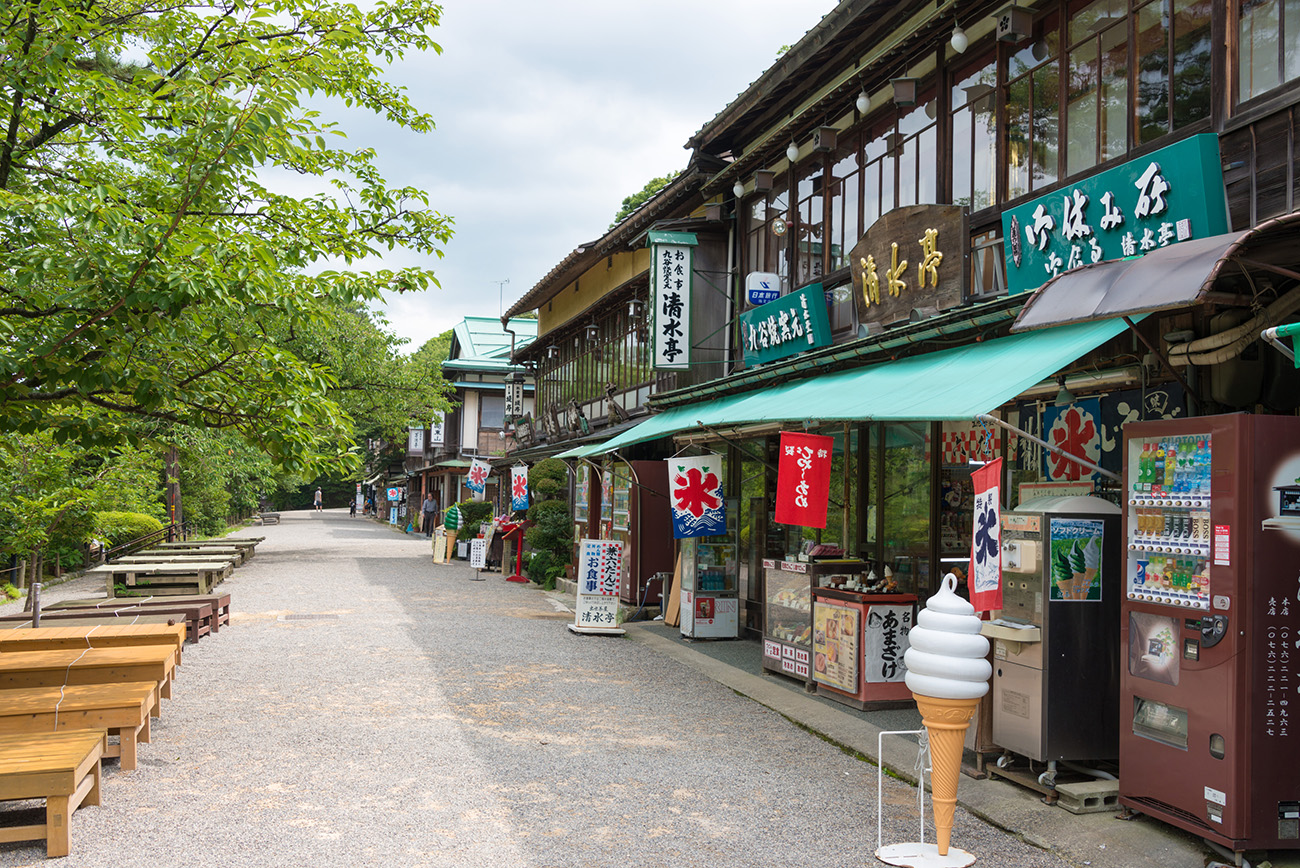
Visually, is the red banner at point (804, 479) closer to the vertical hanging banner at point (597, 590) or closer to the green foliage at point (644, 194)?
the vertical hanging banner at point (597, 590)

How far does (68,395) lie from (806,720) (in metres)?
6.79

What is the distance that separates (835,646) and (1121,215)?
502cm

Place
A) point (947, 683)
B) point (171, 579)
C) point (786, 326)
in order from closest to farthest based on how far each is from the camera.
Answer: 1. point (947, 683)
2. point (786, 326)
3. point (171, 579)

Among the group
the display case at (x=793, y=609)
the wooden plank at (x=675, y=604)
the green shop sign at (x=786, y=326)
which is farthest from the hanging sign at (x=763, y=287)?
the wooden plank at (x=675, y=604)

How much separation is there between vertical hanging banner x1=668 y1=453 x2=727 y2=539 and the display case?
1.71 m

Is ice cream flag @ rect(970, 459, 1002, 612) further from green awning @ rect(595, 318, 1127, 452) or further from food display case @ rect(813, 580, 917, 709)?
food display case @ rect(813, 580, 917, 709)

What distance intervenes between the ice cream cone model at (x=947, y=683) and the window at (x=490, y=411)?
4181 centimetres

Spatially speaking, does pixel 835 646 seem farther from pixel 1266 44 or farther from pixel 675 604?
pixel 1266 44

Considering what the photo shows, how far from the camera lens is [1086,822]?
5.94 meters

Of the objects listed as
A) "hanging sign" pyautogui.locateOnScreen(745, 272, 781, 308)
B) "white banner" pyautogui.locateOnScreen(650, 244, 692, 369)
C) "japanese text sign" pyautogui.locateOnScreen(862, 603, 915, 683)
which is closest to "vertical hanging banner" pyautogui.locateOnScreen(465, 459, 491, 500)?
"white banner" pyautogui.locateOnScreen(650, 244, 692, 369)

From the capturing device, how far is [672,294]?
49.8ft

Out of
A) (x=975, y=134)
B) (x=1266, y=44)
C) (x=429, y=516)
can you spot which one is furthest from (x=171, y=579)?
(x=429, y=516)

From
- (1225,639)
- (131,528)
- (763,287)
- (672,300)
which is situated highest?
(672,300)

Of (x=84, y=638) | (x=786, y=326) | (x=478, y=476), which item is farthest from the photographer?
(x=478, y=476)
